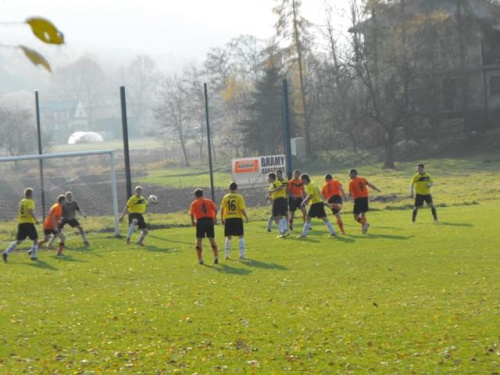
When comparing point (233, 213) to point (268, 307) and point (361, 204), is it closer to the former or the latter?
point (361, 204)

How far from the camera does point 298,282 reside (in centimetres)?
1736

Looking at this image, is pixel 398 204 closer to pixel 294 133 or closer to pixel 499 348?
pixel 294 133

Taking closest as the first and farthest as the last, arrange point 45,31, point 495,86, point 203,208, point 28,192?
point 45,31
point 203,208
point 28,192
point 495,86

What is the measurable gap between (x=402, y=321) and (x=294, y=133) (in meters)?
47.2

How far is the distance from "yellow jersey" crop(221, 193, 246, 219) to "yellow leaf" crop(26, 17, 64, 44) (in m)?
18.0

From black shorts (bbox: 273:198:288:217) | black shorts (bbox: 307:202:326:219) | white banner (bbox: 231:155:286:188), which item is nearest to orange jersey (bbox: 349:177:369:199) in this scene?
black shorts (bbox: 307:202:326:219)

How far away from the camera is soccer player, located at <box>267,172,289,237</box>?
26.6 metres

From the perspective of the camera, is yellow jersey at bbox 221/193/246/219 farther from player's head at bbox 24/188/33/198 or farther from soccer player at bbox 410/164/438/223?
soccer player at bbox 410/164/438/223

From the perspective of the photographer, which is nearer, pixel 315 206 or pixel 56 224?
pixel 56 224

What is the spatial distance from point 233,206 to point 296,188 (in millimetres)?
7157

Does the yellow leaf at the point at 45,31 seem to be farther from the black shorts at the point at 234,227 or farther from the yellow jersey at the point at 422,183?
the yellow jersey at the point at 422,183

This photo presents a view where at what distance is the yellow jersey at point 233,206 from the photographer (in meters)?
21.1

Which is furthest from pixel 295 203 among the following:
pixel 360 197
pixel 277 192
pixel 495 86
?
pixel 495 86

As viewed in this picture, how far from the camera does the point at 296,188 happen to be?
28094mm
